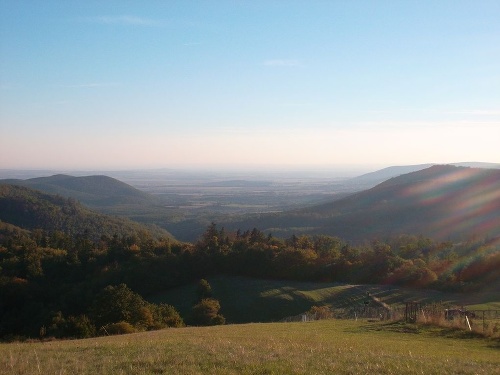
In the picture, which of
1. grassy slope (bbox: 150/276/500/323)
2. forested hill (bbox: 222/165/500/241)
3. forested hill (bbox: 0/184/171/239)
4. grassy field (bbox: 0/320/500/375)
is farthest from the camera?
forested hill (bbox: 0/184/171/239)

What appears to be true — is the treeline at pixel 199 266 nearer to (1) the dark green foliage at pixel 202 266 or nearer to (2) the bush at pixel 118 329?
(1) the dark green foliage at pixel 202 266

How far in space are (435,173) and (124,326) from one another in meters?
134

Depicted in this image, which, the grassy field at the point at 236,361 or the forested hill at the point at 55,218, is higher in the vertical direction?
the grassy field at the point at 236,361

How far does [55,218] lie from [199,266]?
74.4 m

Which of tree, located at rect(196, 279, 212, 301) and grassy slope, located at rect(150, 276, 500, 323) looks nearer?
grassy slope, located at rect(150, 276, 500, 323)

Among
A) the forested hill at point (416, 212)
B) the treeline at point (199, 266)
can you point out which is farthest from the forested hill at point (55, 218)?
the treeline at point (199, 266)

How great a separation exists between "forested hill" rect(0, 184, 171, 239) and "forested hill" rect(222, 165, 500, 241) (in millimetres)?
32775

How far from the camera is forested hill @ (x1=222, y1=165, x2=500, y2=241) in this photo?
3654 inches

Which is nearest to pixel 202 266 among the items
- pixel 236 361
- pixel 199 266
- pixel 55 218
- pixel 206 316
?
pixel 199 266

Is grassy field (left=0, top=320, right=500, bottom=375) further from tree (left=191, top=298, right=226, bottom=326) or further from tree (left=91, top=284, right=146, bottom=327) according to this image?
tree (left=191, top=298, right=226, bottom=326)

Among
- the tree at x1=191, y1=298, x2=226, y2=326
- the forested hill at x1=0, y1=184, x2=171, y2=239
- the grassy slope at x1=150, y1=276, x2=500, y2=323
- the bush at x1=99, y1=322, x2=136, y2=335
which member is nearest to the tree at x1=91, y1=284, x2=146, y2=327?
the bush at x1=99, y1=322, x2=136, y2=335

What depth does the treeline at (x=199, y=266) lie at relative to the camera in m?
51.8

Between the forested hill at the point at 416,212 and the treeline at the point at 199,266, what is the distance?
2339 cm

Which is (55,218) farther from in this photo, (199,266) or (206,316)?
(206,316)
